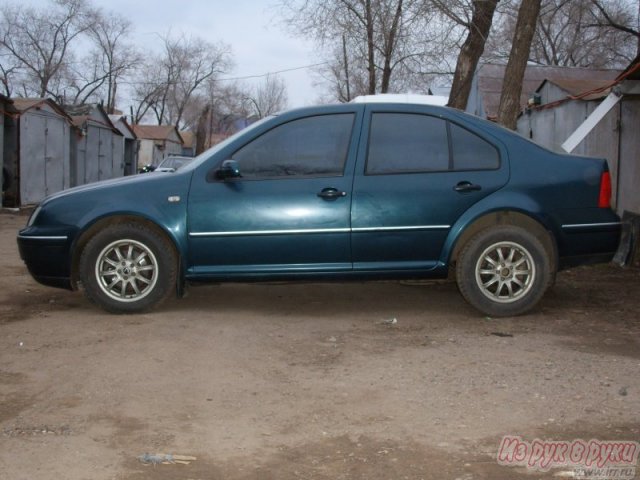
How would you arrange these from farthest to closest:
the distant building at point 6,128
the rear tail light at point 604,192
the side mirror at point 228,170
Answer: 1. the distant building at point 6,128
2. the rear tail light at point 604,192
3. the side mirror at point 228,170

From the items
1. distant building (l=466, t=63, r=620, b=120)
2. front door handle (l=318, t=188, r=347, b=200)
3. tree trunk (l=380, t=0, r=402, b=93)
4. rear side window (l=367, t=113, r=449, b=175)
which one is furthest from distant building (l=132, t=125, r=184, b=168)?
front door handle (l=318, t=188, r=347, b=200)

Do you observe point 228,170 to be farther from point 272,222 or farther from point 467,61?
point 467,61

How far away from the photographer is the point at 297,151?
19.7ft

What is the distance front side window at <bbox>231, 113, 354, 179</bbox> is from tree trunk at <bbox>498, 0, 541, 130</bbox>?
6290 mm

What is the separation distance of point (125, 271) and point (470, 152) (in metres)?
2.95

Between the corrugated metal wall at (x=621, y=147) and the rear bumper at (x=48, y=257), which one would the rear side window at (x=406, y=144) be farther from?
the corrugated metal wall at (x=621, y=147)

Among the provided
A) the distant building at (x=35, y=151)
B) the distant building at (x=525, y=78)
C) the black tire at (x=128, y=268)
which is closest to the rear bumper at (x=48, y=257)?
the black tire at (x=128, y=268)

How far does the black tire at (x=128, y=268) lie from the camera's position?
5.89 m

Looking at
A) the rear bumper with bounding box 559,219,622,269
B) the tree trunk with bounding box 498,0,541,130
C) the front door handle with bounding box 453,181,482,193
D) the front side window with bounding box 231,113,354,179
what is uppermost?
the tree trunk with bounding box 498,0,541,130

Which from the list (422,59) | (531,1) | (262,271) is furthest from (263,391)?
(422,59)

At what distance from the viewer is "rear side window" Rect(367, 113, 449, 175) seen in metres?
6.01

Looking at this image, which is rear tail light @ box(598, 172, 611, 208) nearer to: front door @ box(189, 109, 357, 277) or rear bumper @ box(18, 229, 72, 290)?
front door @ box(189, 109, 357, 277)

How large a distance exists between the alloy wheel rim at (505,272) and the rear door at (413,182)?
1.29ft

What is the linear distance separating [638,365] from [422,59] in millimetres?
20124
